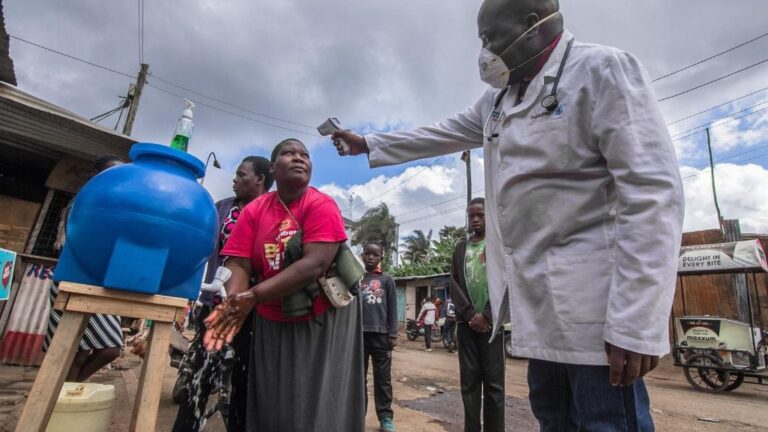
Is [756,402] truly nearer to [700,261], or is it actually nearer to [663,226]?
[700,261]

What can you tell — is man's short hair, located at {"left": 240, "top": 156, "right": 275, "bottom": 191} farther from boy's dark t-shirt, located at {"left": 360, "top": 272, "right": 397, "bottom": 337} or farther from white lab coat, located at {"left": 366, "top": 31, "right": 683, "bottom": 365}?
white lab coat, located at {"left": 366, "top": 31, "right": 683, "bottom": 365}

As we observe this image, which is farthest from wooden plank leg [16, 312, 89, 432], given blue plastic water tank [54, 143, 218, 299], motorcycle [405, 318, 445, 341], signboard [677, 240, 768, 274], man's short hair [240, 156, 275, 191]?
motorcycle [405, 318, 445, 341]

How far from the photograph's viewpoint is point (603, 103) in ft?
3.85

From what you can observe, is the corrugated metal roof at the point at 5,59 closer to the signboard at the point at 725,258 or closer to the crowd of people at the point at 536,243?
the crowd of people at the point at 536,243

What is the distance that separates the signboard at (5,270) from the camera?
209 centimetres

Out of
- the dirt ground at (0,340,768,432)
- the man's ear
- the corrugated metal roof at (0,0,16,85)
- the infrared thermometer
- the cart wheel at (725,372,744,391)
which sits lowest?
the dirt ground at (0,340,768,432)

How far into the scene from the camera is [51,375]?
53.2 inches

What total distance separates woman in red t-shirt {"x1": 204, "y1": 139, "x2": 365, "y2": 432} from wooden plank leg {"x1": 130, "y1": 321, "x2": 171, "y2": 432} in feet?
0.53

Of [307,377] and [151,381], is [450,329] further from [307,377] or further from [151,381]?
[151,381]

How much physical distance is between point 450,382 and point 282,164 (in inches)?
219

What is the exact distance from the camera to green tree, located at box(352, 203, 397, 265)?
32.4 meters

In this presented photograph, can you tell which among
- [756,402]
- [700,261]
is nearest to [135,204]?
[756,402]

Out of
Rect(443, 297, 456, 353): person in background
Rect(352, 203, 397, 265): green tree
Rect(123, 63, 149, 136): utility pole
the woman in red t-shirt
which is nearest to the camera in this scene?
the woman in red t-shirt

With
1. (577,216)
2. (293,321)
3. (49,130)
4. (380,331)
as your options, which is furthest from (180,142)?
(49,130)
